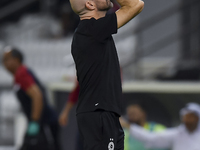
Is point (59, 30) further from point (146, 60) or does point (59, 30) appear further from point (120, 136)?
point (120, 136)

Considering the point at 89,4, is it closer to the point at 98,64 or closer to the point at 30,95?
the point at 98,64

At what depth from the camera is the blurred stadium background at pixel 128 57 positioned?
7387mm

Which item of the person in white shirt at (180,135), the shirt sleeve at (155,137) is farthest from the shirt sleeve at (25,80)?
the shirt sleeve at (155,137)

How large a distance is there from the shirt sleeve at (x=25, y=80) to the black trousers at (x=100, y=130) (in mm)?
2509

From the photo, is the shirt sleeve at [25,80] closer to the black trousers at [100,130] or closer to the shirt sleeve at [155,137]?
the shirt sleeve at [155,137]

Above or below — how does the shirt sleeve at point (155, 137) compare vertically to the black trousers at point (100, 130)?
below

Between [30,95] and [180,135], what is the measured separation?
5.77 ft

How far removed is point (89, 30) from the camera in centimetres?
317

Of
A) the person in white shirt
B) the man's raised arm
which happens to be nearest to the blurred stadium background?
the person in white shirt

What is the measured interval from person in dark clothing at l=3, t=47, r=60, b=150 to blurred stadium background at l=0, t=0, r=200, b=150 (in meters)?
1.72

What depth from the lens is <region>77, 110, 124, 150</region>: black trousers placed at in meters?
3.13

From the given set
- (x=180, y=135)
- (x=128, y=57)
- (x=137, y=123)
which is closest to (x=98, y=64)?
(x=180, y=135)

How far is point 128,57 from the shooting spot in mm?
8867

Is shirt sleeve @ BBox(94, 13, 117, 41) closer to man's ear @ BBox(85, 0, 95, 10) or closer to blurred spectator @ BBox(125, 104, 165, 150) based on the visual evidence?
man's ear @ BBox(85, 0, 95, 10)
